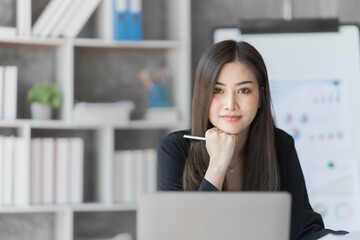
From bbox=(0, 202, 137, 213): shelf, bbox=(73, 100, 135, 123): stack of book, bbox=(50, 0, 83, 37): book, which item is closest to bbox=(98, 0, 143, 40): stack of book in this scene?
bbox=(50, 0, 83, 37): book

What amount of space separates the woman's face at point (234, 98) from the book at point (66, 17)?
1.58 meters

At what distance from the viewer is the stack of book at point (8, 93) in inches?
128

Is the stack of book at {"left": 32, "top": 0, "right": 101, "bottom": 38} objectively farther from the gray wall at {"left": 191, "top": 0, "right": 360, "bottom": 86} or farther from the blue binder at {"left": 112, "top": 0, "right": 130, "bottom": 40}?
the gray wall at {"left": 191, "top": 0, "right": 360, "bottom": 86}

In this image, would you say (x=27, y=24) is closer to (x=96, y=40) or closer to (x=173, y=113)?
(x=96, y=40)

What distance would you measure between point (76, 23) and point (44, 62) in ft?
1.25

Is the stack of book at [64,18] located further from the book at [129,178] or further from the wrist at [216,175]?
the wrist at [216,175]

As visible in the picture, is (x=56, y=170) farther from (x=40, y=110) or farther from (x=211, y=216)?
(x=211, y=216)

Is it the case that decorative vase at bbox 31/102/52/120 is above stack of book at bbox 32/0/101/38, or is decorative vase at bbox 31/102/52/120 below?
below

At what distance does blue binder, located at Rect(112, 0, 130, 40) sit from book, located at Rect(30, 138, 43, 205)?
0.72 m

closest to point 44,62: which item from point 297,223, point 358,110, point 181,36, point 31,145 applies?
point 31,145

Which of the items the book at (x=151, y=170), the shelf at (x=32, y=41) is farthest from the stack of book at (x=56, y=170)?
the shelf at (x=32, y=41)

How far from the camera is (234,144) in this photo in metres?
1.95

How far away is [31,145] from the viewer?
10.8ft

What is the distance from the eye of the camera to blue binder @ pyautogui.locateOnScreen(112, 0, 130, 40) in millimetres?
3396
